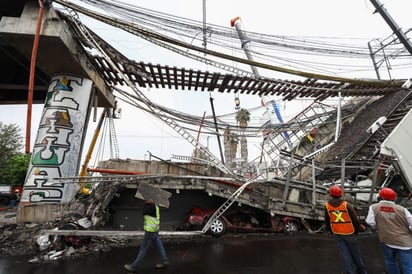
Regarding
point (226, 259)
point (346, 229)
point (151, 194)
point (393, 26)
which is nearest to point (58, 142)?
point (151, 194)

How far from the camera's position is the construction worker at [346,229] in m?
Answer: 4.46

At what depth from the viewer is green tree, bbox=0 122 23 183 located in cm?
3041

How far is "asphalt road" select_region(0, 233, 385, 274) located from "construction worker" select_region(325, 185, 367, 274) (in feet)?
4.39

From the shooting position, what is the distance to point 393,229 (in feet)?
13.1

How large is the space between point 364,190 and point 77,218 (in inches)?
447

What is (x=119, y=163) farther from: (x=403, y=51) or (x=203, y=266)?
(x=403, y=51)

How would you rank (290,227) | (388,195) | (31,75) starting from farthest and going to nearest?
1. (290,227)
2. (31,75)
3. (388,195)

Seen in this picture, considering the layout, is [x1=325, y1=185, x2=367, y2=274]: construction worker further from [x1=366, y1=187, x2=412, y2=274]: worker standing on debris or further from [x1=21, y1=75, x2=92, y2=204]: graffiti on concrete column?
[x1=21, y1=75, x2=92, y2=204]: graffiti on concrete column

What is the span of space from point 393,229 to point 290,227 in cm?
652

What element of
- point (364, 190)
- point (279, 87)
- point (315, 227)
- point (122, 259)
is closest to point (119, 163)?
point (122, 259)

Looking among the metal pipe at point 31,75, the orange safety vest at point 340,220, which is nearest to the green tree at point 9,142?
the metal pipe at point 31,75

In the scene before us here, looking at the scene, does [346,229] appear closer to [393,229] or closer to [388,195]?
[393,229]

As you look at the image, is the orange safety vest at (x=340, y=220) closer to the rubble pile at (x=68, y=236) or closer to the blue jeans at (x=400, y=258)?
the blue jeans at (x=400, y=258)

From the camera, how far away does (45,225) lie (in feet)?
27.5
